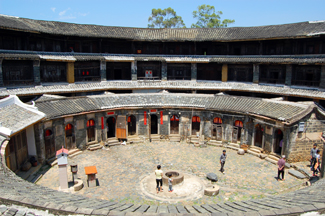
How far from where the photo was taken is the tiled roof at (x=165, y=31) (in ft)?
89.9

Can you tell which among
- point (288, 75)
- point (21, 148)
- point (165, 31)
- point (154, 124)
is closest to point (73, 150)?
point (21, 148)

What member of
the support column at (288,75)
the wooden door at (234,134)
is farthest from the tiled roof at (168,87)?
the wooden door at (234,134)

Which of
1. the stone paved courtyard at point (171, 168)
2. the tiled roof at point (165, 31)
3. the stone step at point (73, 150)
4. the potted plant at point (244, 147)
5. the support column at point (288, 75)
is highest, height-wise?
the tiled roof at point (165, 31)

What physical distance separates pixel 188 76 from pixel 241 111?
41.4 feet

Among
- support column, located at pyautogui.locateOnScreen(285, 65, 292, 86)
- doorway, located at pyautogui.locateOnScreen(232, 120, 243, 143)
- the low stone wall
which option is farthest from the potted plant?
the low stone wall

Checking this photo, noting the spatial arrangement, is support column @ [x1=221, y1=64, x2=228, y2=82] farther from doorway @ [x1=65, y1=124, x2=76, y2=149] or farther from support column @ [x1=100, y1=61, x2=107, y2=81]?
doorway @ [x1=65, y1=124, x2=76, y2=149]

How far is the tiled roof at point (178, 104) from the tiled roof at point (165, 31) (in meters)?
8.56

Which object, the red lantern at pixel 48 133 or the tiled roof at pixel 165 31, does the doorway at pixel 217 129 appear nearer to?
the tiled roof at pixel 165 31

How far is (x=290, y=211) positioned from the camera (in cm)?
859

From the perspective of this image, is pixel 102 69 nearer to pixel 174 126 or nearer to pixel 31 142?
pixel 174 126

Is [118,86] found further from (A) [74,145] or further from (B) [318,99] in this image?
(B) [318,99]

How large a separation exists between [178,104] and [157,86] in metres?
7.02

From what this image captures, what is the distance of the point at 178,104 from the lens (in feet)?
91.5

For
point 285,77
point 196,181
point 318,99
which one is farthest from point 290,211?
point 285,77
